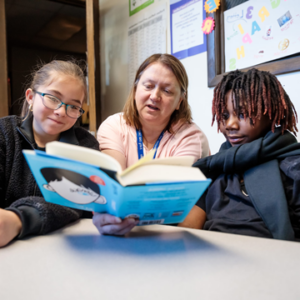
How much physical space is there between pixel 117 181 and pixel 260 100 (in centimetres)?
59

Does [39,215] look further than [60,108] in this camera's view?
No

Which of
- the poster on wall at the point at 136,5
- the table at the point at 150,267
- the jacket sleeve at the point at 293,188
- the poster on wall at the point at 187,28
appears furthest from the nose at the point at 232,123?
the poster on wall at the point at 136,5

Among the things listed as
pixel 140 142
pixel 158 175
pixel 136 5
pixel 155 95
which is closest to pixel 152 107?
pixel 155 95

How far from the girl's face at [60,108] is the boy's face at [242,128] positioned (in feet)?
1.74

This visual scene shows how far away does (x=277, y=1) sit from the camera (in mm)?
1313

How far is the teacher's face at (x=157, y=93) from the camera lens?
1.24 m

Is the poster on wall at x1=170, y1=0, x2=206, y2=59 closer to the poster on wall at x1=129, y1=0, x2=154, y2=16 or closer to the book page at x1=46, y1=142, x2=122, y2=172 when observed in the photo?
the poster on wall at x1=129, y1=0, x2=154, y2=16

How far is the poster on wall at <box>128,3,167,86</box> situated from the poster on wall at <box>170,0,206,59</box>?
10 cm

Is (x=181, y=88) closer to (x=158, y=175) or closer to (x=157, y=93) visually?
(x=157, y=93)

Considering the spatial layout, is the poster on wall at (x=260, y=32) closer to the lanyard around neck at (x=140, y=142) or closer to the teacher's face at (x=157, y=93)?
the teacher's face at (x=157, y=93)

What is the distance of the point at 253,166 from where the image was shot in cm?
87

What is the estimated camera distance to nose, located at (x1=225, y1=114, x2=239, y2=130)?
2.99ft

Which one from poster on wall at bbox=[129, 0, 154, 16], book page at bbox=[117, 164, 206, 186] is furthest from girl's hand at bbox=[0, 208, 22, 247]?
poster on wall at bbox=[129, 0, 154, 16]

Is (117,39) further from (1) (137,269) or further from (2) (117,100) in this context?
(1) (137,269)
